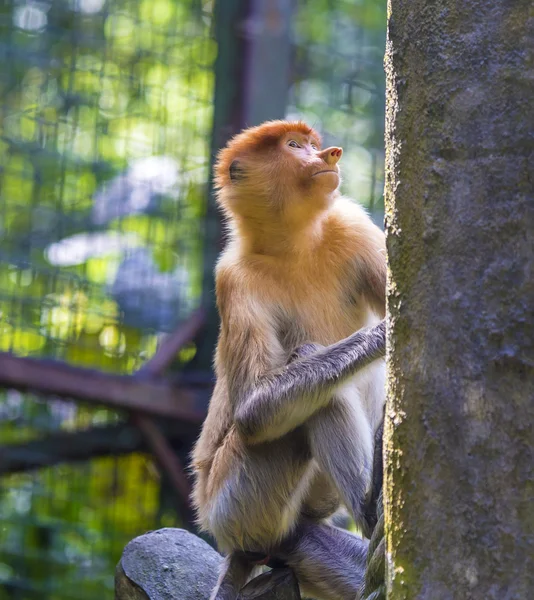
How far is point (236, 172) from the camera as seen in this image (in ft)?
13.6

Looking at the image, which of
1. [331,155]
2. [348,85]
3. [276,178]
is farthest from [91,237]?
[331,155]

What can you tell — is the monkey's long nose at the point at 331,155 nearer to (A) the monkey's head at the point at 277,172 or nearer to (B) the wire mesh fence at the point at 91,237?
(A) the monkey's head at the point at 277,172

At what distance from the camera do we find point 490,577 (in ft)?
5.81

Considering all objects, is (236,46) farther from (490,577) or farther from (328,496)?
(490,577)

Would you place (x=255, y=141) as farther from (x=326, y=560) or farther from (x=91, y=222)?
(x=91, y=222)

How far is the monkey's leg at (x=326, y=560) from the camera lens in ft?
11.5

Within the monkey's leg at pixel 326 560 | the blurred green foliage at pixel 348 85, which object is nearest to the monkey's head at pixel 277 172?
the monkey's leg at pixel 326 560

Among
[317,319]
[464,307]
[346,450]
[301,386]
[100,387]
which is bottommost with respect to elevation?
[100,387]

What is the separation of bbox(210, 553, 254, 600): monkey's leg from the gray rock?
0.46ft

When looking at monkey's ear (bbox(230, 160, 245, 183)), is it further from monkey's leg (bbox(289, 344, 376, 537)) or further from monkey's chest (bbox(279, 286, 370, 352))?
monkey's leg (bbox(289, 344, 376, 537))

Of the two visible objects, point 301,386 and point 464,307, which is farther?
point 301,386

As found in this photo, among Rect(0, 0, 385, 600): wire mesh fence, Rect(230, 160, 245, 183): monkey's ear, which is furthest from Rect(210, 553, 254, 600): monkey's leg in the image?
Rect(0, 0, 385, 600): wire mesh fence

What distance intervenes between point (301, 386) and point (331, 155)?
95cm

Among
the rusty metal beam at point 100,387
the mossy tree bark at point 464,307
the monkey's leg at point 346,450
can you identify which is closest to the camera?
the mossy tree bark at point 464,307
